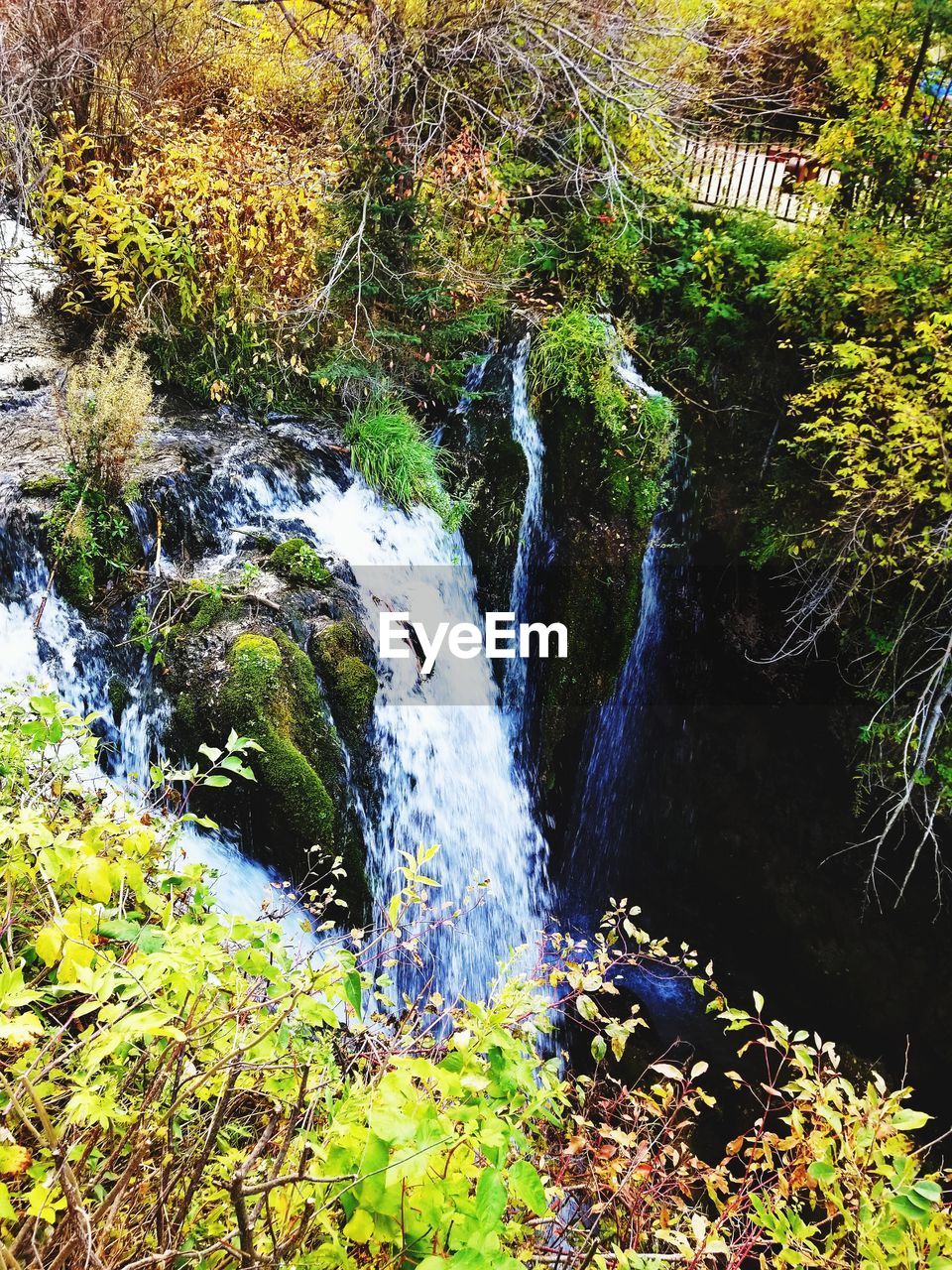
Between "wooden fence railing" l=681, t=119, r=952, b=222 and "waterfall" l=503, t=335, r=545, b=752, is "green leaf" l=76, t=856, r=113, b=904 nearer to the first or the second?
"waterfall" l=503, t=335, r=545, b=752

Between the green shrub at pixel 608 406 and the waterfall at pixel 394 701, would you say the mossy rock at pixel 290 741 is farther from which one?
the green shrub at pixel 608 406

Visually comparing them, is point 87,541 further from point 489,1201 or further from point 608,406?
point 608,406

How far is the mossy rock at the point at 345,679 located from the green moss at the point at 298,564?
318 mm

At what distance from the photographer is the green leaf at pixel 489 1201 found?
1087 mm

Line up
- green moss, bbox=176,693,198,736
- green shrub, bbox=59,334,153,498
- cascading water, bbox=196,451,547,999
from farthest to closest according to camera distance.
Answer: cascading water, bbox=196,451,547,999 < green shrub, bbox=59,334,153,498 < green moss, bbox=176,693,198,736

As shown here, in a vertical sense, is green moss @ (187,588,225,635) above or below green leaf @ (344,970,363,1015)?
above

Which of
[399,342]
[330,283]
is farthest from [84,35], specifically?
[399,342]

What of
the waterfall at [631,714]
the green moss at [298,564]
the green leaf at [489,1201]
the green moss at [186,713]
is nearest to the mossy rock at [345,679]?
the green moss at [298,564]

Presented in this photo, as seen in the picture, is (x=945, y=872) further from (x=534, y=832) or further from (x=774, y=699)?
(x=534, y=832)

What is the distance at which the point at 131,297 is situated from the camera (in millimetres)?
5082

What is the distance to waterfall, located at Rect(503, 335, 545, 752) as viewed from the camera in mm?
5688

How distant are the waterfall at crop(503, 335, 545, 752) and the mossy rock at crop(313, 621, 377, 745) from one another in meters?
1.56

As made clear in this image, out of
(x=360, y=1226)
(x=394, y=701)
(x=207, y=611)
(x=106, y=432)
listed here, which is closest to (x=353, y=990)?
(x=360, y=1226)

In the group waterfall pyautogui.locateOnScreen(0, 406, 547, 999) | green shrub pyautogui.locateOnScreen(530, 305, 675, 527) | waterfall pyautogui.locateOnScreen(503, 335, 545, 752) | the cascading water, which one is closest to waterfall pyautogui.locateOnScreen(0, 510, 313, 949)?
waterfall pyautogui.locateOnScreen(0, 406, 547, 999)
